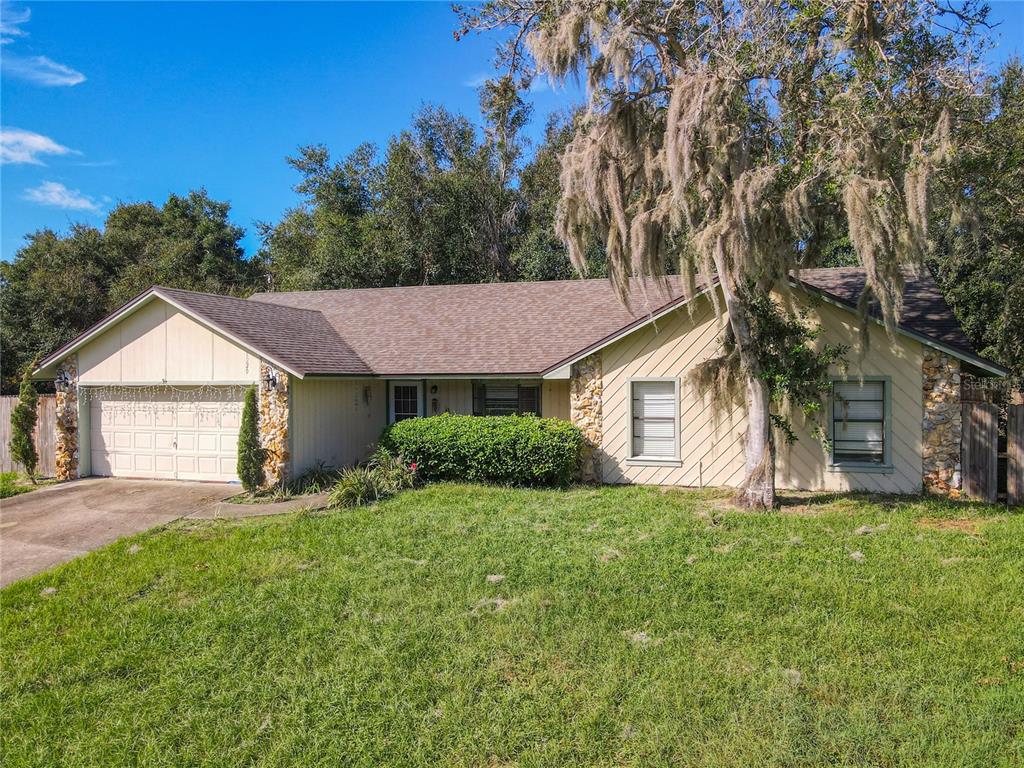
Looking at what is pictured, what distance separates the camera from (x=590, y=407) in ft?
41.5

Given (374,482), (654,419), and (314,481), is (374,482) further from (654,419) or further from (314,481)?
(654,419)

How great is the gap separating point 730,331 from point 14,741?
33.4 feet

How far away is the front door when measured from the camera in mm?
15234

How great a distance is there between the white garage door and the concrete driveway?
311mm

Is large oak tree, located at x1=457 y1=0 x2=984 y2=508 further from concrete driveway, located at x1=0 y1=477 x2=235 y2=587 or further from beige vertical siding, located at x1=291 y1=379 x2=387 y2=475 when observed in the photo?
concrete driveway, located at x1=0 y1=477 x2=235 y2=587

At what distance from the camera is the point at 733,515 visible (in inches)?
375

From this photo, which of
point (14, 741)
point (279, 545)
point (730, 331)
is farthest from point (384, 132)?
point (14, 741)

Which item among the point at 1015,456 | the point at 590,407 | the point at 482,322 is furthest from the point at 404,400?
the point at 1015,456

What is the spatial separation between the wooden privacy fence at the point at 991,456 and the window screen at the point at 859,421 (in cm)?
122

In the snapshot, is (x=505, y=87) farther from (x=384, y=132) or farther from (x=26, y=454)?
(x=384, y=132)

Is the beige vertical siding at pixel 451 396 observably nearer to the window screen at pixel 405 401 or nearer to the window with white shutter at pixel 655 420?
the window screen at pixel 405 401

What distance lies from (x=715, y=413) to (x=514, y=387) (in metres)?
4.45

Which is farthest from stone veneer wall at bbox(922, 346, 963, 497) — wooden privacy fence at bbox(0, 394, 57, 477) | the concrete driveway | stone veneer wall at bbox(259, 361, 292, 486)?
wooden privacy fence at bbox(0, 394, 57, 477)

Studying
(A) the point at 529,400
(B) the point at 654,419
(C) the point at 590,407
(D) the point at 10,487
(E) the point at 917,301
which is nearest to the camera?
(B) the point at 654,419
